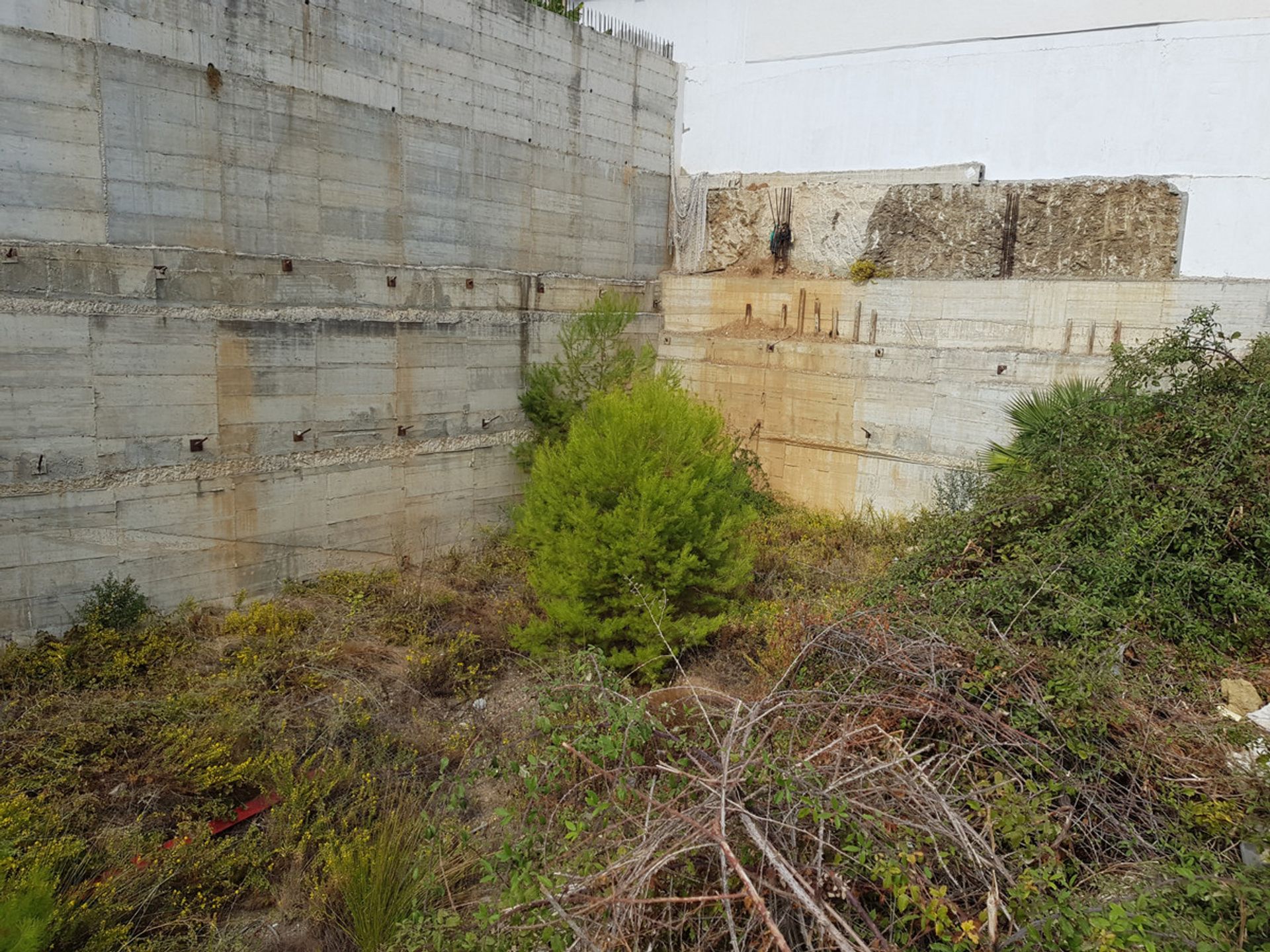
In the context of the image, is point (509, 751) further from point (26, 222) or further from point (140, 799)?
point (26, 222)

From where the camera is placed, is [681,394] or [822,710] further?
[681,394]

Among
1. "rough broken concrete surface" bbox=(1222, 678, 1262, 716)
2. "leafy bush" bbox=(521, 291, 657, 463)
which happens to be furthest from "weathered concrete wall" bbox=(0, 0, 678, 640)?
"rough broken concrete surface" bbox=(1222, 678, 1262, 716)

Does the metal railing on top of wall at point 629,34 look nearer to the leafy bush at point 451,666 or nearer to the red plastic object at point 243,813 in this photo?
the leafy bush at point 451,666

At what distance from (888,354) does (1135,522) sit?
213 inches

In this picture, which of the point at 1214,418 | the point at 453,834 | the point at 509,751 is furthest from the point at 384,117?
the point at 1214,418

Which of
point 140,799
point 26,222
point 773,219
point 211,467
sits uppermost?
point 773,219

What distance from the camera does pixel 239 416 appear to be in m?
8.34

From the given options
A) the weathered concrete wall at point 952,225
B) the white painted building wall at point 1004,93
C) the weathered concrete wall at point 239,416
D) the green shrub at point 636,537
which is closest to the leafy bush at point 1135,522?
the green shrub at point 636,537

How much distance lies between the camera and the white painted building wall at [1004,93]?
30.0 feet

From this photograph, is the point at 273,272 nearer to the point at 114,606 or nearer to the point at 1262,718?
the point at 114,606

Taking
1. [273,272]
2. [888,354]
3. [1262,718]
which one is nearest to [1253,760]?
[1262,718]

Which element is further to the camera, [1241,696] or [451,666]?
[451,666]

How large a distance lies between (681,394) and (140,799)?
222 inches

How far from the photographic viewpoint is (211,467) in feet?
26.7
